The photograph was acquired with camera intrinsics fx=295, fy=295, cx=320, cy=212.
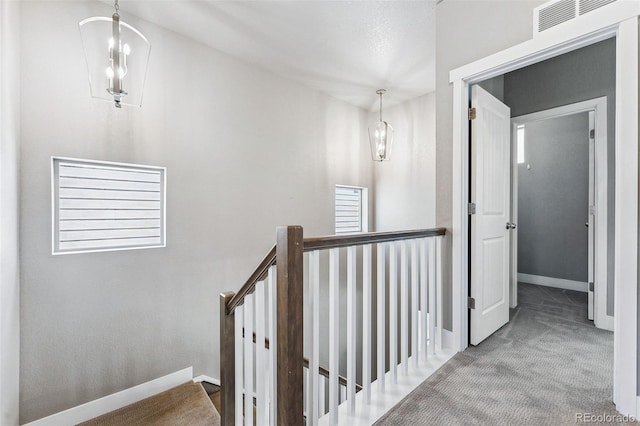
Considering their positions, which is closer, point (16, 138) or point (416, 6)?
point (16, 138)

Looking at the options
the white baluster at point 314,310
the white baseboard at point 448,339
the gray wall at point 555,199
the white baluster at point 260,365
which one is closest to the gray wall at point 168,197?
the white baluster at point 260,365

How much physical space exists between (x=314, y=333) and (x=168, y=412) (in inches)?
72.8

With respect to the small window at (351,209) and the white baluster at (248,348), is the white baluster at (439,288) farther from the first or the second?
the small window at (351,209)

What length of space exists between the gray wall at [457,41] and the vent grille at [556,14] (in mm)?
65

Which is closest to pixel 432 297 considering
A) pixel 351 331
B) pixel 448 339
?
pixel 448 339

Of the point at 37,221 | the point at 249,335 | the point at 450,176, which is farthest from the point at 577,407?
the point at 37,221

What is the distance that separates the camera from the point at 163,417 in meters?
2.30

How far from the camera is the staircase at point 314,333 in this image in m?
1.23

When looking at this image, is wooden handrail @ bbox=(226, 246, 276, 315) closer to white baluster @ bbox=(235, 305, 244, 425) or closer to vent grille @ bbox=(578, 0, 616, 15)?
white baluster @ bbox=(235, 305, 244, 425)

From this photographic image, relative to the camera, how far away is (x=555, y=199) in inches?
161

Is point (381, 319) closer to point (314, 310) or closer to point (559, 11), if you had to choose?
point (314, 310)

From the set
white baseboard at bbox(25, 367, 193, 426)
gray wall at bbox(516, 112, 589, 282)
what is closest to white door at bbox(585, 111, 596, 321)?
gray wall at bbox(516, 112, 589, 282)

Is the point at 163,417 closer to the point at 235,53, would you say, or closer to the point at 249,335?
the point at 249,335

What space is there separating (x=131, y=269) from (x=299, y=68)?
271cm
